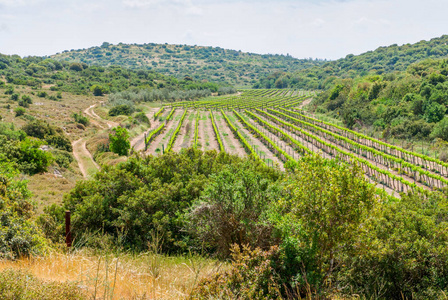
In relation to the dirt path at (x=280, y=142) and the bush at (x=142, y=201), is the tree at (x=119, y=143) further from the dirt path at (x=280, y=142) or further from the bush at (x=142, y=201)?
the dirt path at (x=280, y=142)

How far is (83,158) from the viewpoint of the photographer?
38.3 m

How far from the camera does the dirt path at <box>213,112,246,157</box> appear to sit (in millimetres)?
43938

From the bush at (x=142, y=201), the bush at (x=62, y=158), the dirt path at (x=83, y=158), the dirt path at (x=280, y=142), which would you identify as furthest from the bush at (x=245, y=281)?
the dirt path at (x=280, y=142)

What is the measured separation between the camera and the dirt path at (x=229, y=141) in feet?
144

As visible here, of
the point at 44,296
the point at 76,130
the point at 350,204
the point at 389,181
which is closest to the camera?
the point at 44,296

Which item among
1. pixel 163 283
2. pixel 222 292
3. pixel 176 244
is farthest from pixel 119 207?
pixel 222 292

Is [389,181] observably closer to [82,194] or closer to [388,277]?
[388,277]

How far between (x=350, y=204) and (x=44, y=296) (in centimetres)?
574

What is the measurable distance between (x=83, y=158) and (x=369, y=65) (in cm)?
16057

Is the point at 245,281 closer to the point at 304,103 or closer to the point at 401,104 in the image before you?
the point at 401,104

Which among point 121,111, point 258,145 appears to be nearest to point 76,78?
point 121,111

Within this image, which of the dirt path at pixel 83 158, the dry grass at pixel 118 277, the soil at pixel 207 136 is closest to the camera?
the dry grass at pixel 118 277

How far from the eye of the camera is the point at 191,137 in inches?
2025

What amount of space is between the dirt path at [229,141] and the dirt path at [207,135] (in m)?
1.57
